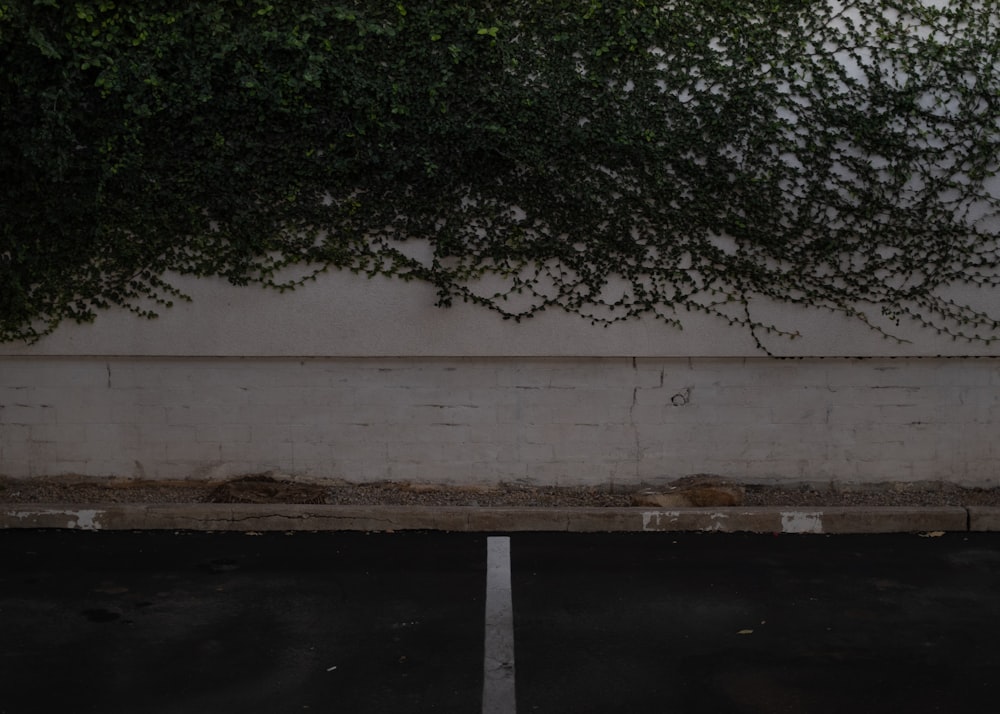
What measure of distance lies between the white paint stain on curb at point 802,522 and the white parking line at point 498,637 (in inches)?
88.3

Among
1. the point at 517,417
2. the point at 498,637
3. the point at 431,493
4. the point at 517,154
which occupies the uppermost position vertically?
the point at 517,154

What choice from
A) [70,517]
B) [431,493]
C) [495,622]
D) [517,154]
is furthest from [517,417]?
[70,517]

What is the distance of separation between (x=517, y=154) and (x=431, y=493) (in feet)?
9.73

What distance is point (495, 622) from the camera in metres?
5.78

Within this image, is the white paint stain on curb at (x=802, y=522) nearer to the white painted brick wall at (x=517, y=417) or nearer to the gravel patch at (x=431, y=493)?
the gravel patch at (x=431, y=493)

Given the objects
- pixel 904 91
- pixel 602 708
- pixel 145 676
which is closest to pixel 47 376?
pixel 145 676

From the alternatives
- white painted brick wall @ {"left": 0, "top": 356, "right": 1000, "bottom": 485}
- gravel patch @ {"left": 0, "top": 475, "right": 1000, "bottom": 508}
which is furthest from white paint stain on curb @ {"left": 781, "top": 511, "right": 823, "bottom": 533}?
white painted brick wall @ {"left": 0, "top": 356, "right": 1000, "bottom": 485}

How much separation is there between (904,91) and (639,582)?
467 centimetres

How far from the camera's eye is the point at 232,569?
22.5 ft

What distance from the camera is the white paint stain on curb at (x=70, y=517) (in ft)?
26.2

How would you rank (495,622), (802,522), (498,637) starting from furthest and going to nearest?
(802,522), (495,622), (498,637)

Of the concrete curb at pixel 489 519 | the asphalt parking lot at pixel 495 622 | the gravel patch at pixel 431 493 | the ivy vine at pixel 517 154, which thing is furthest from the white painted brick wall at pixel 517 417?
the asphalt parking lot at pixel 495 622

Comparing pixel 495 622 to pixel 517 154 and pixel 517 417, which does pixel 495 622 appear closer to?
pixel 517 417

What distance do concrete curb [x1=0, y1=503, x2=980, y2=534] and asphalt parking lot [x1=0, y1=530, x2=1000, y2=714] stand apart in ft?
0.46
